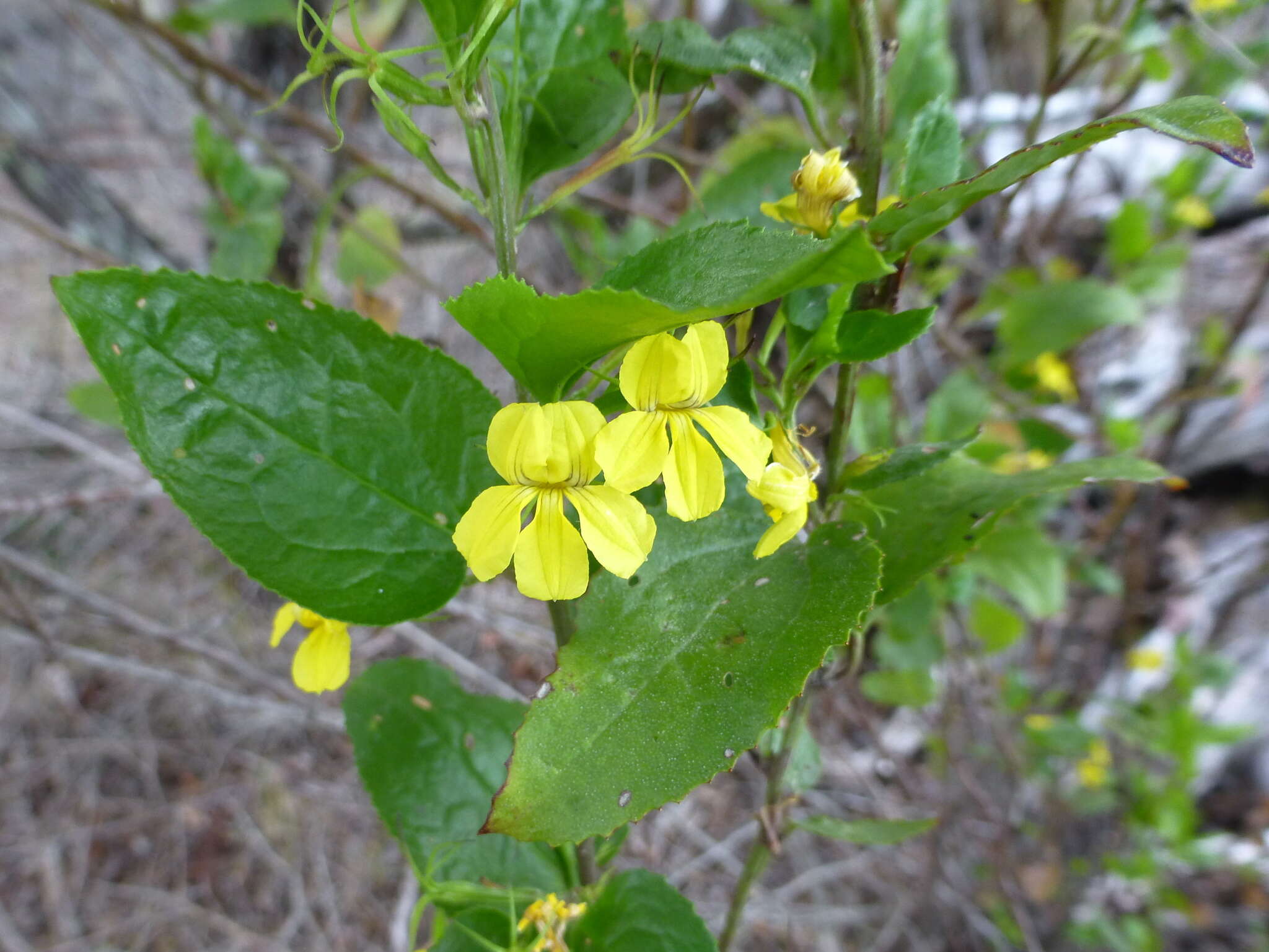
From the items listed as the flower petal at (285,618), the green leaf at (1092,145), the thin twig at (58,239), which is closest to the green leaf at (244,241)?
the thin twig at (58,239)

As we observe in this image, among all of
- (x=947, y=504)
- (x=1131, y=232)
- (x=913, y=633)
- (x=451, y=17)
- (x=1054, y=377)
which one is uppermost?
(x=451, y=17)

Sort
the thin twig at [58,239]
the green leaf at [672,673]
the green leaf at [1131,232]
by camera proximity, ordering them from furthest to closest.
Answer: the green leaf at [1131,232] → the thin twig at [58,239] → the green leaf at [672,673]

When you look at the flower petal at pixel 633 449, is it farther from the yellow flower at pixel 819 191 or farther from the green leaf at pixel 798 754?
the green leaf at pixel 798 754

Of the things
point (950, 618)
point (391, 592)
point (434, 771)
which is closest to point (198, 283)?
point (391, 592)

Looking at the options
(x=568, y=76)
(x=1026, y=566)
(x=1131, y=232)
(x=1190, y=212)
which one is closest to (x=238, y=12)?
(x=568, y=76)

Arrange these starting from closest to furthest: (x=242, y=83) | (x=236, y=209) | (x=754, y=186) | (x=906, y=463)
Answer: (x=906, y=463) < (x=754, y=186) < (x=242, y=83) < (x=236, y=209)

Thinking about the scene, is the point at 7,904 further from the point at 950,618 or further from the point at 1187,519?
the point at 1187,519

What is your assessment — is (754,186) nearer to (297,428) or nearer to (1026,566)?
(297,428)
